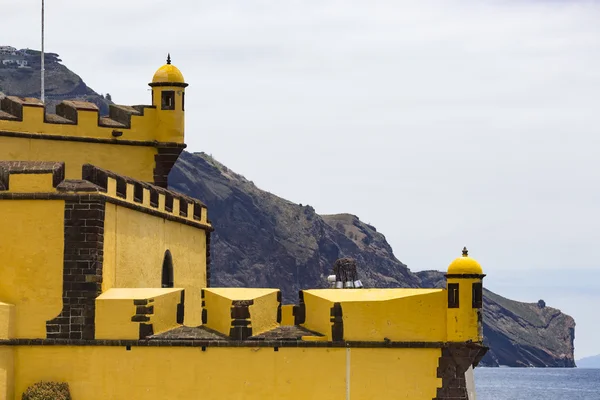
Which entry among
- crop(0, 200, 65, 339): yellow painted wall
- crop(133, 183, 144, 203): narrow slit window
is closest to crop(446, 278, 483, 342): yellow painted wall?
crop(133, 183, 144, 203): narrow slit window

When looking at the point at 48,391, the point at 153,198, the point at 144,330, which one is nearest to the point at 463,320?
the point at 144,330

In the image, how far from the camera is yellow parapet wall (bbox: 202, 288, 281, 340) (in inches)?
1567

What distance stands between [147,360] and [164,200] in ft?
24.3

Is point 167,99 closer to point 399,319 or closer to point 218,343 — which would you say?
point 218,343

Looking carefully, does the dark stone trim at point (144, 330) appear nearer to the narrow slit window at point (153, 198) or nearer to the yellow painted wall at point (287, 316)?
the yellow painted wall at point (287, 316)

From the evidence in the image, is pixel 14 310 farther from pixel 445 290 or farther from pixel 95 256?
pixel 445 290

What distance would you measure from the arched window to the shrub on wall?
7.13 m

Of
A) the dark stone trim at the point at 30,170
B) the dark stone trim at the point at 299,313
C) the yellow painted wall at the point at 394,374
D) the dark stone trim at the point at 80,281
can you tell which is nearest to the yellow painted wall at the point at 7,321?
the dark stone trim at the point at 80,281

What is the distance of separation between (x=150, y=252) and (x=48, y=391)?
6.32 m

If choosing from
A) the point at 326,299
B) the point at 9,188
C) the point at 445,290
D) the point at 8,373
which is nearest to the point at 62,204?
the point at 9,188

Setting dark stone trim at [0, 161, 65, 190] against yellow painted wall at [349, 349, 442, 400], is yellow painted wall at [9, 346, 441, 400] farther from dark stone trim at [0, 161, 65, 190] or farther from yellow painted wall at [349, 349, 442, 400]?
dark stone trim at [0, 161, 65, 190]

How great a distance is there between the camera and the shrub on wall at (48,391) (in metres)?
39.5

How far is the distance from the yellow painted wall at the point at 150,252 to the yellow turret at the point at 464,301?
8851mm

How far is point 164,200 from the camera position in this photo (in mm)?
46000
